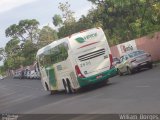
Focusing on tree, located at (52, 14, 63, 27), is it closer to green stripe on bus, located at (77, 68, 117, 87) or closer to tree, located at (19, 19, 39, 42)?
tree, located at (19, 19, 39, 42)

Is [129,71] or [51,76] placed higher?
[51,76]

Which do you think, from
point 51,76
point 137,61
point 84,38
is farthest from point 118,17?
point 84,38

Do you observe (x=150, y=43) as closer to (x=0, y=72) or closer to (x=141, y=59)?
(x=141, y=59)

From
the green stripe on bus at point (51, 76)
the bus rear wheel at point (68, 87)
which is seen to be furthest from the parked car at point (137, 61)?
the bus rear wheel at point (68, 87)

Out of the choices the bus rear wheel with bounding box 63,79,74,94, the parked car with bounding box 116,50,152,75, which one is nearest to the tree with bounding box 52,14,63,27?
the parked car with bounding box 116,50,152,75

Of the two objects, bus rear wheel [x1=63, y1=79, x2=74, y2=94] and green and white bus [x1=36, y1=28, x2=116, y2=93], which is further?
bus rear wheel [x1=63, y1=79, x2=74, y2=94]

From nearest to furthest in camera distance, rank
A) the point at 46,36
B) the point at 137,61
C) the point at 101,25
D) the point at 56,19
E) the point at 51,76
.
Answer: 1. the point at 51,76
2. the point at 137,61
3. the point at 101,25
4. the point at 46,36
5. the point at 56,19

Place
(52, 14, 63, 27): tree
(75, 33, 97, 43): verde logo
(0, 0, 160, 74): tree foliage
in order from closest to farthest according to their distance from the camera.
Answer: (75, 33, 97, 43): verde logo, (0, 0, 160, 74): tree foliage, (52, 14, 63, 27): tree

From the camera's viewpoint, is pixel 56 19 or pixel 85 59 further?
pixel 56 19

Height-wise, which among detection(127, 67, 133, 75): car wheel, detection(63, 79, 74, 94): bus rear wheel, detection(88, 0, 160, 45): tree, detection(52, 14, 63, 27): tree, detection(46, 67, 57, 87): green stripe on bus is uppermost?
detection(52, 14, 63, 27): tree

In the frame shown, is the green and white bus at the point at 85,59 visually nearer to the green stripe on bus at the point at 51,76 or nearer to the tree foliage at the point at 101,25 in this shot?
the green stripe on bus at the point at 51,76

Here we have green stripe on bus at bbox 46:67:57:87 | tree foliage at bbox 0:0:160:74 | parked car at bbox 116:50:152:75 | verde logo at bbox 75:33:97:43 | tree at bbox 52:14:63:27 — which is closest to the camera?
verde logo at bbox 75:33:97:43

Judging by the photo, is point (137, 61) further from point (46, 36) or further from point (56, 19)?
point (56, 19)

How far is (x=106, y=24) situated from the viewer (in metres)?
74.1
